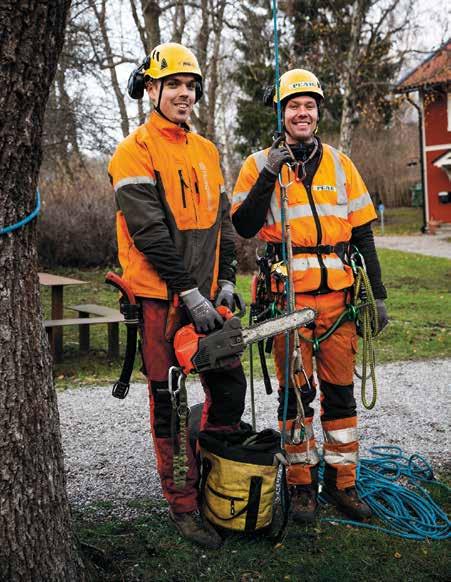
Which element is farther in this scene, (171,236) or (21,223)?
(171,236)

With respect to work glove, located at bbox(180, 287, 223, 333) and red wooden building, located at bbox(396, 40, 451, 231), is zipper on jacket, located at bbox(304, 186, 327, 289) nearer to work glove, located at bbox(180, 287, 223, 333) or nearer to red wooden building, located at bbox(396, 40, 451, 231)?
work glove, located at bbox(180, 287, 223, 333)

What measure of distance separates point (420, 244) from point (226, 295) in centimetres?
2173

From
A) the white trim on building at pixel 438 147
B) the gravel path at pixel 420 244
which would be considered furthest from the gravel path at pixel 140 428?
the white trim on building at pixel 438 147

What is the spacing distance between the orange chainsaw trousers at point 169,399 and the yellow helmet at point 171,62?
3.73 feet

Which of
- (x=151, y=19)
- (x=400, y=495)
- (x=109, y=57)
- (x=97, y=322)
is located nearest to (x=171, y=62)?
(x=400, y=495)

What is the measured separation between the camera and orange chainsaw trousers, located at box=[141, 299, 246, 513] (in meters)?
3.45

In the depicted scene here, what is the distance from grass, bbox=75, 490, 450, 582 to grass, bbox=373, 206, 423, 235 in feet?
88.7

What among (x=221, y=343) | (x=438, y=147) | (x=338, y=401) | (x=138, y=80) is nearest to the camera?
(x=221, y=343)

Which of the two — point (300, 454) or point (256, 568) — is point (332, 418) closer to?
point (300, 454)

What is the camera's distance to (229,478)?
3.42 metres

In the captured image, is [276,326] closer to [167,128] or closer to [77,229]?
[167,128]

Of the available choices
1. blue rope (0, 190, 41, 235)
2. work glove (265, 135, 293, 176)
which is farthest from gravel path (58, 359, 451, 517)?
work glove (265, 135, 293, 176)

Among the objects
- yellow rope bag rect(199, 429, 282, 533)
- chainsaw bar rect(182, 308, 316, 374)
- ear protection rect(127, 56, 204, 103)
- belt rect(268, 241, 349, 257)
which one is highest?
ear protection rect(127, 56, 204, 103)

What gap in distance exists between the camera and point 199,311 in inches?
130
